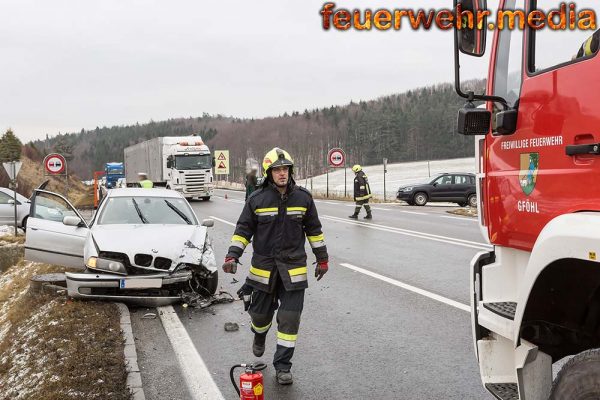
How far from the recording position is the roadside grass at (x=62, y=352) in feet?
14.4

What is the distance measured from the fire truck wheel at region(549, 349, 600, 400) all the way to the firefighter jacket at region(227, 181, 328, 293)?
2563 millimetres

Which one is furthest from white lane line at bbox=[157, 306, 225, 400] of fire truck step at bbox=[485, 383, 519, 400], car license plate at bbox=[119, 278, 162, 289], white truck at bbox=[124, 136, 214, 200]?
white truck at bbox=[124, 136, 214, 200]

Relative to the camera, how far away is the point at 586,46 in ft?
8.16

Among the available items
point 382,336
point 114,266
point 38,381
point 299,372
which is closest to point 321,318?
point 382,336

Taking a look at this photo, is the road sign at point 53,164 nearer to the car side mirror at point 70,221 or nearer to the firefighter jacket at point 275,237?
the car side mirror at point 70,221

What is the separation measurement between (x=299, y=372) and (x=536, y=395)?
2.46 m

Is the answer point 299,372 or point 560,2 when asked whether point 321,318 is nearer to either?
point 299,372

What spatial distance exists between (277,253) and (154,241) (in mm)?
3202

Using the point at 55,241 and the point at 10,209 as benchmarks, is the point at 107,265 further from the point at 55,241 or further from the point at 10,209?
the point at 10,209

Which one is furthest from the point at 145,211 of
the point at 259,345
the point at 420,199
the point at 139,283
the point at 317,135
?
the point at 317,135

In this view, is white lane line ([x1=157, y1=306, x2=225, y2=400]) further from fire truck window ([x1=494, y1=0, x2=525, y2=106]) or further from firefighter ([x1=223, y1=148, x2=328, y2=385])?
fire truck window ([x1=494, y1=0, x2=525, y2=106])

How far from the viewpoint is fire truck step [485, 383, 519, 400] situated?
9.48 feet

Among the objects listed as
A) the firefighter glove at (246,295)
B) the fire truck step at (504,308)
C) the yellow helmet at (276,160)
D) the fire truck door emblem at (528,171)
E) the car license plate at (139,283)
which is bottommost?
the car license plate at (139,283)

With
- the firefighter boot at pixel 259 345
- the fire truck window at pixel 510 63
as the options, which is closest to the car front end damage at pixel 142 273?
the firefighter boot at pixel 259 345
